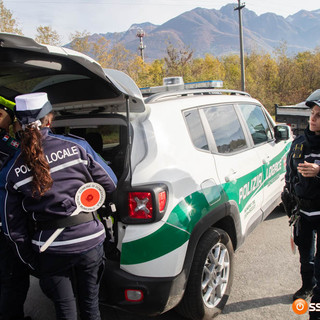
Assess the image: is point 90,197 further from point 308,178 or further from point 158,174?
point 308,178

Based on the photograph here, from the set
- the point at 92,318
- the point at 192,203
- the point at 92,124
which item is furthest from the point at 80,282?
the point at 92,124

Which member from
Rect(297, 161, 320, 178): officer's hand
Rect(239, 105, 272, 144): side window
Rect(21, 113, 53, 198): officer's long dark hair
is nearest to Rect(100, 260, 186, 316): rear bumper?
Rect(21, 113, 53, 198): officer's long dark hair

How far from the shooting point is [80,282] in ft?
6.24

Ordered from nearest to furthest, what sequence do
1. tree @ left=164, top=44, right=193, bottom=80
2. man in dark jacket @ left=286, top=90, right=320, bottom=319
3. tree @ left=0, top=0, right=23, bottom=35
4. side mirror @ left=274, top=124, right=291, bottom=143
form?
man in dark jacket @ left=286, top=90, right=320, bottom=319
side mirror @ left=274, top=124, right=291, bottom=143
tree @ left=0, top=0, right=23, bottom=35
tree @ left=164, top=44, right=193, bottom=80

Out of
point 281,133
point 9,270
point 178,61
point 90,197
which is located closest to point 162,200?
point 90,197

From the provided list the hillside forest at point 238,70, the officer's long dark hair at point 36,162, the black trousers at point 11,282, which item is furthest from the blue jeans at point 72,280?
the hillside forest at point 238,70

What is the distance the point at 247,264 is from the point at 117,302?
182 centimetres

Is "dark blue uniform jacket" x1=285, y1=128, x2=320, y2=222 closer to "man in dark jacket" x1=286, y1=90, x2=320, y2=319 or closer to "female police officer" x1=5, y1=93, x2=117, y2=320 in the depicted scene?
"man in dark jacket" x1=286, y1=90, x2=320, y2=319

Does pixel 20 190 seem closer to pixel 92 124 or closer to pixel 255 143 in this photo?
pixel 92 124

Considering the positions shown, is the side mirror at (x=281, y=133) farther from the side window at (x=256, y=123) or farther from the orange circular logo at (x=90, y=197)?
the orange circular logo at (x=90, y=197)

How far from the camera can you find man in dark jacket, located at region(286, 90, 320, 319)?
2.37m

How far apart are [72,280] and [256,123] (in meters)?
2.67

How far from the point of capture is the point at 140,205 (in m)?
2.00

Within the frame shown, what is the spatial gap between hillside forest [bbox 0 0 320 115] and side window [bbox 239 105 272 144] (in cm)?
1432
